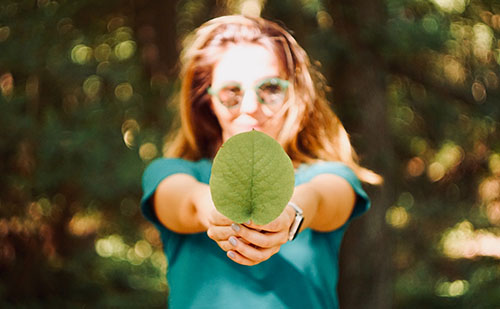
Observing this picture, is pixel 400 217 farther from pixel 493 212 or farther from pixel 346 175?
pixel 346 175

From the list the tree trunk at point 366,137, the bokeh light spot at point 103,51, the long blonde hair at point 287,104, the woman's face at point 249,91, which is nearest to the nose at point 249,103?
the woman's face at point 249,91

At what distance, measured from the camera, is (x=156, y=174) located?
4.32ft

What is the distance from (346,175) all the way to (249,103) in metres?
0.32

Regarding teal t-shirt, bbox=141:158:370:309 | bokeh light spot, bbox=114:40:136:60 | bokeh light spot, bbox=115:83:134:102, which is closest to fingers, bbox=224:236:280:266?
teal t-shirt, bbox=141:158:370:309

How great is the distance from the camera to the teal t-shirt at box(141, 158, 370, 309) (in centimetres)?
130

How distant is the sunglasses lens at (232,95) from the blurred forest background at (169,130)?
1449 mm

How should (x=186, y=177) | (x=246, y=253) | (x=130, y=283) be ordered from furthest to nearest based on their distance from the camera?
(x=130, y=283) → (x=186, y=177) → (x=246, y=253)

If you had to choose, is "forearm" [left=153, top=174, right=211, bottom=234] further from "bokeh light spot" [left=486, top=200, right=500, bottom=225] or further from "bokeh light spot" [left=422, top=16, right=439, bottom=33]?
"bokeh light spot" [left=486, top=200, right=500, bottom=225]

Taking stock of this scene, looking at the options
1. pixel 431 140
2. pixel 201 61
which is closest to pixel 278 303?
pixel 201 61

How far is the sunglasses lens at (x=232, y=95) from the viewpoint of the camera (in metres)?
1.27

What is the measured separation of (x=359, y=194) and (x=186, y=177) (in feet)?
1.37

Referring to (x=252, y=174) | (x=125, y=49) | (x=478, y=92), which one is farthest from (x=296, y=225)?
(x=125, y=49)

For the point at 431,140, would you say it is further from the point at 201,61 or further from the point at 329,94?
the point at 201,61

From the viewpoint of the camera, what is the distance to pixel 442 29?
2.67m
